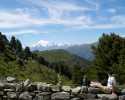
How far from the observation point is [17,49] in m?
135

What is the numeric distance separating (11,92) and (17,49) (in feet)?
394

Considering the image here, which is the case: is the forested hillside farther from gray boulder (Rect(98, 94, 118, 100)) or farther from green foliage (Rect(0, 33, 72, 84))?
gray boulder (Rect(98, 94, 118, 100))

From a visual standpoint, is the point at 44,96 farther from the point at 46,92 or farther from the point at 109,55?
the point at 109,55

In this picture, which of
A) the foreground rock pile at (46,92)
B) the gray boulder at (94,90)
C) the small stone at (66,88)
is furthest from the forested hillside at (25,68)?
the gray boulder at (94,90)

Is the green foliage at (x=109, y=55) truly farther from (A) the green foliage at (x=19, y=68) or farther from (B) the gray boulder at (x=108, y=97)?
(B) the gray boulder at (x=108, y=97)

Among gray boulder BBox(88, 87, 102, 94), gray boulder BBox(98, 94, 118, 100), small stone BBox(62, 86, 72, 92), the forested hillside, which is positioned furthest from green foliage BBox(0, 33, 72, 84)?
Answer: gray boulder BBox(98, 94, 118, 100)

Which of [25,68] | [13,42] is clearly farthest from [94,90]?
[13,42]

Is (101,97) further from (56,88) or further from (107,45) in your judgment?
(107,45)

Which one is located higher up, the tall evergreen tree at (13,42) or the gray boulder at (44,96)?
the tall evergreen tree at (13,42)

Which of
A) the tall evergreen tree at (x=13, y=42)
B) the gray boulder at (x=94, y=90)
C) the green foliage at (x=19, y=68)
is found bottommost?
the gray boulder at (x=94, y=90)

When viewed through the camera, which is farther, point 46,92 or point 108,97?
point 46,92

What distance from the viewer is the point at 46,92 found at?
50.5ft

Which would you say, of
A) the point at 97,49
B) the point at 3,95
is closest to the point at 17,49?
the point at 97,49

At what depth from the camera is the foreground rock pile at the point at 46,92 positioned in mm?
15180
